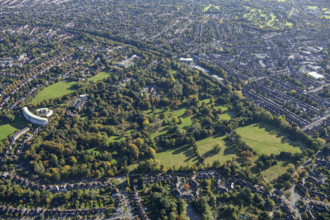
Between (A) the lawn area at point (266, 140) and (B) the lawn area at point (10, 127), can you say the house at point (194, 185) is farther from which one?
(B) the lawn area at point (10, 127)

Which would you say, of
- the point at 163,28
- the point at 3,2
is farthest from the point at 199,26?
the point at 3,2

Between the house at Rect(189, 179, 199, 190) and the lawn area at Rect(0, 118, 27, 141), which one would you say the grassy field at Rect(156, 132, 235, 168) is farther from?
the lawn area at Rect(0, 118, 27, 141)

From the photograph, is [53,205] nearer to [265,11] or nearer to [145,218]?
[145,218]

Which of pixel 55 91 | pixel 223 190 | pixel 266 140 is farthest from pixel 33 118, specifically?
pixel 266 140

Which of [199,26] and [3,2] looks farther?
[3,2]

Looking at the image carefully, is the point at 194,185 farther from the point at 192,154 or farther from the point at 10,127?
the point at 10,127

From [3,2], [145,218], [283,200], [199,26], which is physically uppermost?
[3,2]
